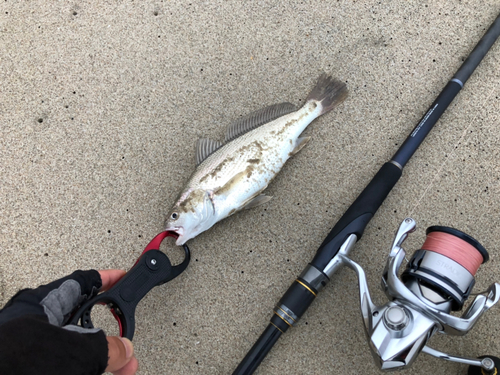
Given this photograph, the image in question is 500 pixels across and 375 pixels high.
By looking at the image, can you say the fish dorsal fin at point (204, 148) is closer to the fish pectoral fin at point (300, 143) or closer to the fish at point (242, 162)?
the fish at point (242, 162)

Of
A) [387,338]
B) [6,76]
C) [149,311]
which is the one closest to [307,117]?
[387,338]

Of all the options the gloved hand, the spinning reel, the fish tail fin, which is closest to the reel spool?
the spinning reel

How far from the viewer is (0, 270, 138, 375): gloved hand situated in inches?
33.7

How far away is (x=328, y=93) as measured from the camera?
1.85 m

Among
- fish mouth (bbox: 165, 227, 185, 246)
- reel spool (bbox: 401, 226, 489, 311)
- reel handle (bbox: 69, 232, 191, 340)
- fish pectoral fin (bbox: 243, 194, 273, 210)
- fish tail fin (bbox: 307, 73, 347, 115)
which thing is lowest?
reel handle (bbox: 69, 232, 191, 340)

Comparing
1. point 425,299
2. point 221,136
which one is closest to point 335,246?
point 425,299

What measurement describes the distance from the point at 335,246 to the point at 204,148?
0.79 metres

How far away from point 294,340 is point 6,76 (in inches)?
82.8

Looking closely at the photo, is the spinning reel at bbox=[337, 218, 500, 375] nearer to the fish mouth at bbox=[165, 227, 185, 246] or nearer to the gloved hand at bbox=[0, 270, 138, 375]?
the fish mouth at bbox=[165, 227, 185, 246]

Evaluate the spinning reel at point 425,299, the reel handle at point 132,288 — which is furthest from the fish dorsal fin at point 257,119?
the spinning reel at point 425,299

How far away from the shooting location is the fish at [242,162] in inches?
64.8

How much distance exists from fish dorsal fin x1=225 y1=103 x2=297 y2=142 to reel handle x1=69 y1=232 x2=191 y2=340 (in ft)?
2.03

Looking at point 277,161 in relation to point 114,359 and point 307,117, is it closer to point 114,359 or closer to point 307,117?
point 307,117

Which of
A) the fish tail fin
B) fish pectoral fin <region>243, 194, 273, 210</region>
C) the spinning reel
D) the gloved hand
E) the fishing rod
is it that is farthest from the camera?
the fish tail fin
